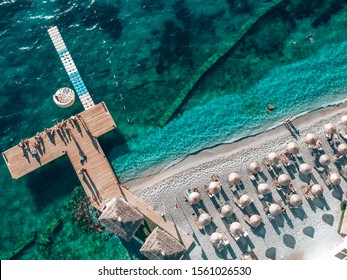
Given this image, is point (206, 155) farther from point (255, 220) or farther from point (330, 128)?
point (330, 128)

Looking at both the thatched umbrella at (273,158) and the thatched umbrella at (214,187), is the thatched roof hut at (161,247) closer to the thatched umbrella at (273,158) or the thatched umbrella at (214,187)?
the thatched umbrella at (214,187)

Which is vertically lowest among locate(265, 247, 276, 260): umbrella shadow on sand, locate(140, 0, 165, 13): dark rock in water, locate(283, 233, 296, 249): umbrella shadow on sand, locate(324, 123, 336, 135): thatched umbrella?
locate(265, 247, 276, 260): umbrella shadow on sand

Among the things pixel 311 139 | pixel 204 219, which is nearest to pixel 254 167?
pixel 311 139

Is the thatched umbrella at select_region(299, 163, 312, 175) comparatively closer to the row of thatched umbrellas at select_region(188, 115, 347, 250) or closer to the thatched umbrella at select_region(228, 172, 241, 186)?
the row of thatched umbrellas at select_region(188, 115, 347, 250)

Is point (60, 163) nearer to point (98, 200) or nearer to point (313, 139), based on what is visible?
point (98, 200)

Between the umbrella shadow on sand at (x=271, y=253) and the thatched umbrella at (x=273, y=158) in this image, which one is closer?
the umbrella shadow on sand at (x=271, y=253)

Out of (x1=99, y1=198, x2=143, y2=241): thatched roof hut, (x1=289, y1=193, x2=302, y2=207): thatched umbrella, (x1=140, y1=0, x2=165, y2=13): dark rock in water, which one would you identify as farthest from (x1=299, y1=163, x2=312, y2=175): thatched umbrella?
(x1=140, y1=0, x2=165, y2=13): dark rock in water

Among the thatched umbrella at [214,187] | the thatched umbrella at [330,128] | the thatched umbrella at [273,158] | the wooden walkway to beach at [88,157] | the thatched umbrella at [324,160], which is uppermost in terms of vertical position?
the wooden walkway to beach at [88,157]

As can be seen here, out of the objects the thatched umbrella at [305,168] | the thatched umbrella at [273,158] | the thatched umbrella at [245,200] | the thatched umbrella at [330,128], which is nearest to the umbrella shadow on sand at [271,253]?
the thatched umbrella at [245,200]
